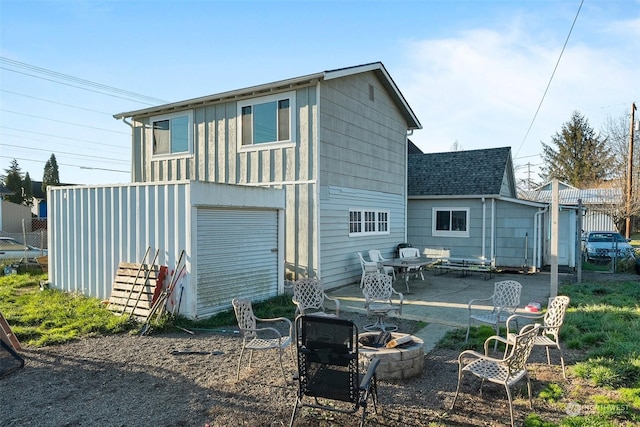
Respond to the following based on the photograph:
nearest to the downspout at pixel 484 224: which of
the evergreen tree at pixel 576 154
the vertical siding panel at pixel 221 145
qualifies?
the vertical siding panel at pixel 221 145

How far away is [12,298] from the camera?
29.3 ft

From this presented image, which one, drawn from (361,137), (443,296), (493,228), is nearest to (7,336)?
(443,296)

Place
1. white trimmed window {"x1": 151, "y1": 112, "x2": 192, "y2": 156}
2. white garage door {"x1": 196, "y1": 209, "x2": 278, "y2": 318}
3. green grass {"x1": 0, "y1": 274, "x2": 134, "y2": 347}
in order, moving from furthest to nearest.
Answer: white trimmed window {"x1": 151, "y1": 112, "x2": 192, "y2": 156}
white garage door {"x1": 196, "y1": 209, "x2": 278, "y2": 318}
green grass {"x1": 0, "y1": 274, "x2": 134, "y2": 347}

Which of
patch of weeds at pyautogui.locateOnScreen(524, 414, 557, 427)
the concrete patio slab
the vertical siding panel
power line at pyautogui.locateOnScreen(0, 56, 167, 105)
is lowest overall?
the concrete patio slab

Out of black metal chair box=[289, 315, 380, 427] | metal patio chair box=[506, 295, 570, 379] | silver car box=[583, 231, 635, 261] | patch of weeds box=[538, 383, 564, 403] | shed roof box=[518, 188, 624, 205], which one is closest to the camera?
black metal chair box=[289, 315, 380, 427]

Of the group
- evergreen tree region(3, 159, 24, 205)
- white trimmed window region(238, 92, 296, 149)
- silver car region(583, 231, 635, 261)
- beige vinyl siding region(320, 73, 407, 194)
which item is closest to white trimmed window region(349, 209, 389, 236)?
beige vinyl siding region(320, 73, 407, 194)

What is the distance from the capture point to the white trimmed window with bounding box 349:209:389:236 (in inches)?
458

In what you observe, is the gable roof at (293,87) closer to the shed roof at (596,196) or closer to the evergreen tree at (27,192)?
the shed roof at (596,196)

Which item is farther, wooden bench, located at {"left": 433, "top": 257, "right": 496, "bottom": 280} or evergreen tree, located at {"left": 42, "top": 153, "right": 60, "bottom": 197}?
evergreen tree, located at {"left": 42, "top": 153, "right": 60, "bottom": 197}

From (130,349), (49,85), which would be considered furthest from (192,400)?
(49,85)

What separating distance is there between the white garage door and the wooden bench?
6732mm

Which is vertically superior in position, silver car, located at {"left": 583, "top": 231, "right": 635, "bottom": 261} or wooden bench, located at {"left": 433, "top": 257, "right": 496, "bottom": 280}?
silver car, located at {"left": 583, "top": 231, "right": 635, "bottom": 261}

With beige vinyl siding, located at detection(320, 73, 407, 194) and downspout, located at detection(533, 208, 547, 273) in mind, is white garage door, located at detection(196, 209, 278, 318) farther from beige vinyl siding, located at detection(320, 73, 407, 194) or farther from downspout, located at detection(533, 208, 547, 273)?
downspout, located at detection(533, 208, 547, 273)

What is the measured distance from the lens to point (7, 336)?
220 inches
